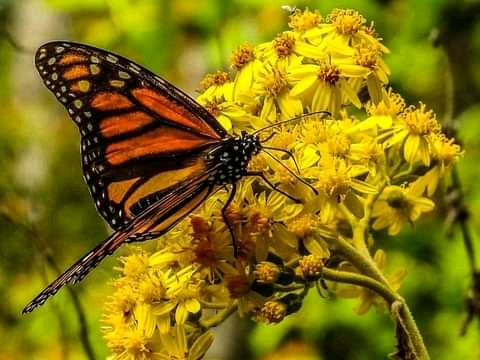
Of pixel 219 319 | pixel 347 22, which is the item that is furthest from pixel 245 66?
pixel 219 319

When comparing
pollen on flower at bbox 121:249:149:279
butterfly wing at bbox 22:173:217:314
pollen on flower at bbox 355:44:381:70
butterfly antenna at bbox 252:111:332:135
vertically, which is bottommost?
pollen on flower at bbox 121:249:149:279

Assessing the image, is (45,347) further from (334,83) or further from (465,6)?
(334,83)

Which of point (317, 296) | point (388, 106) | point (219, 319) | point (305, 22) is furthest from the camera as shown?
point (317, 296)

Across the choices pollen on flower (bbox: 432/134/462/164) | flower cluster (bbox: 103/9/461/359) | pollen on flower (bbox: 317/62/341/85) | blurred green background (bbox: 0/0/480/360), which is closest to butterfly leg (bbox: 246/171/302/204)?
flower cluster (bbox: 103/9/461/359)

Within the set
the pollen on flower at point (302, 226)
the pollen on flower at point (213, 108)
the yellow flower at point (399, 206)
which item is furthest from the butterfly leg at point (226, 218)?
the yellow flower at point (399, 206)

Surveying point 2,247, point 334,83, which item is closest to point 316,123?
point 334,83

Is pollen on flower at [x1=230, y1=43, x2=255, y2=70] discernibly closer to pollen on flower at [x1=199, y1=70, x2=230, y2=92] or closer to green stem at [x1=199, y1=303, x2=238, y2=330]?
pollen on flower at [x1=199, y1=70, x2=230, y2=92]

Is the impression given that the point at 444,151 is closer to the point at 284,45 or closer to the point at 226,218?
the point at 284,45
